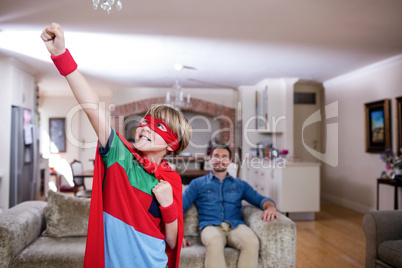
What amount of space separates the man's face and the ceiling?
52.0 inches

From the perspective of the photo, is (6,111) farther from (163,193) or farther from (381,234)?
(381,234)

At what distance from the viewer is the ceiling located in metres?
3.10

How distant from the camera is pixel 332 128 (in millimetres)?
6629

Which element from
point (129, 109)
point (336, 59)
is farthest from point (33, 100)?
point (336, 59)

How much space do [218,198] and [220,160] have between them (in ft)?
1.01

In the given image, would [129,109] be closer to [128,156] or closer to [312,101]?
[312,101]

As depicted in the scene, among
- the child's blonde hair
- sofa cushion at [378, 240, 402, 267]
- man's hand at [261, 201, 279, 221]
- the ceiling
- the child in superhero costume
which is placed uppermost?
the ceiling

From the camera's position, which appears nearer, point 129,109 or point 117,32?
point 117,32

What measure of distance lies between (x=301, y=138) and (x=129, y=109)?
384cm

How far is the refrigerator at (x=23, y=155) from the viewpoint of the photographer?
16.9 ft

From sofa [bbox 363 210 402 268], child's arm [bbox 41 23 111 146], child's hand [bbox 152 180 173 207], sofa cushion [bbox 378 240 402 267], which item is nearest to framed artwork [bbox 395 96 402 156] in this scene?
sofa [bbox 363 210 402 268]

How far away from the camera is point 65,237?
2.43m

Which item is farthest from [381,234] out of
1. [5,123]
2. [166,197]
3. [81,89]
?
[5,123]

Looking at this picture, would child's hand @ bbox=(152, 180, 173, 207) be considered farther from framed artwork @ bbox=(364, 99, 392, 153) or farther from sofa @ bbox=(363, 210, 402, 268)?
framed artwork @ bbox=(364, 99, 392, 153)
